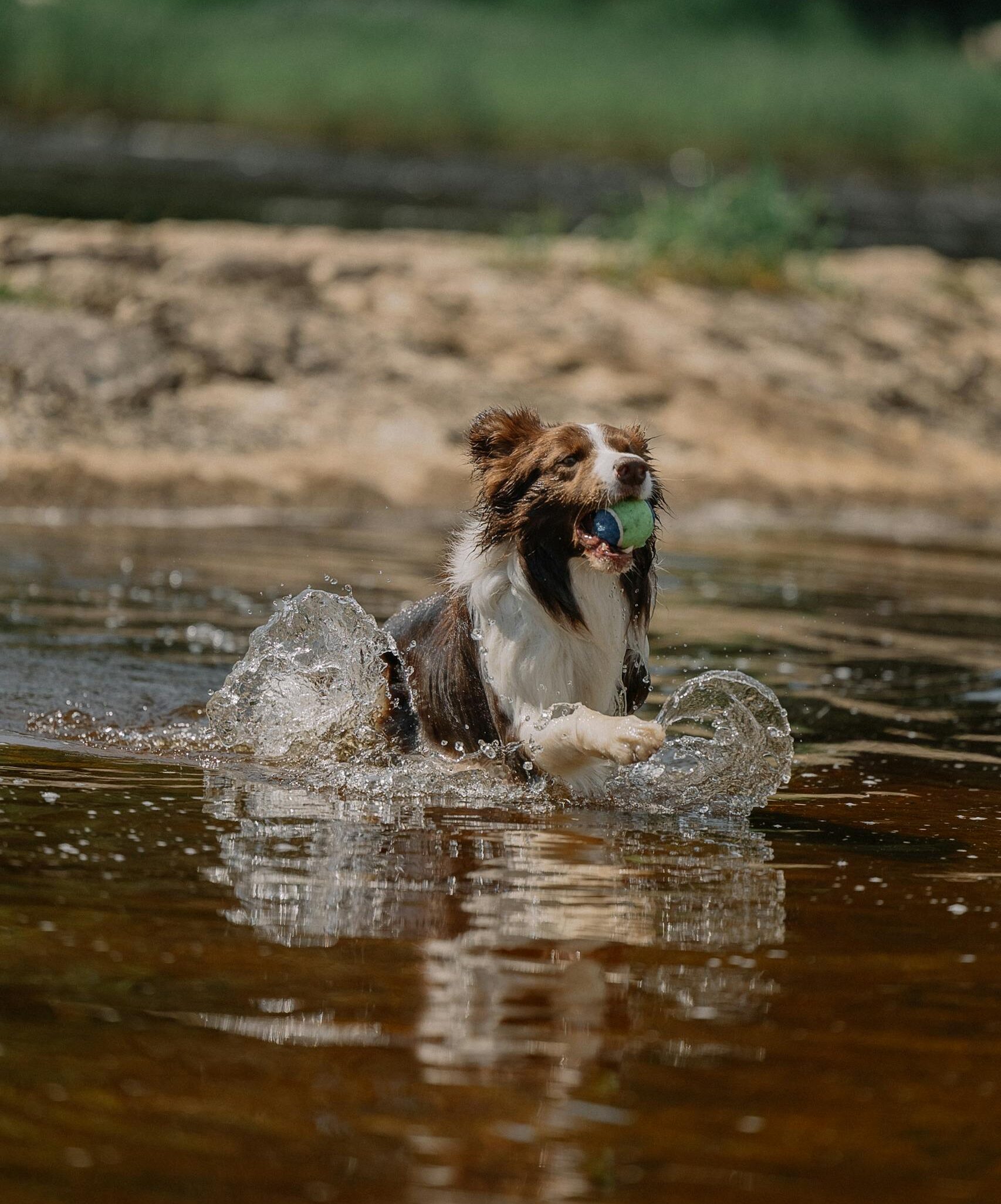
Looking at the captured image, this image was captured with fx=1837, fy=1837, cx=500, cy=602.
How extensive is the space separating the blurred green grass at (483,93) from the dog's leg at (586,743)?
2612 centimetres

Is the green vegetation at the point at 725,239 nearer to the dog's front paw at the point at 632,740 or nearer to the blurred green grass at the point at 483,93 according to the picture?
the dog's front paw at the point at 632,740

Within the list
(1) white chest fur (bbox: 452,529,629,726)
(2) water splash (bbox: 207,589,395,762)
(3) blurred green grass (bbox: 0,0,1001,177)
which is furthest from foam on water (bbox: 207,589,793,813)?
(3) blurred green grass (bbox: 0,0,1001,177)

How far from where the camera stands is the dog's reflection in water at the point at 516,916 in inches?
137

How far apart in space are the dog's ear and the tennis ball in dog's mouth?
0.45 meters

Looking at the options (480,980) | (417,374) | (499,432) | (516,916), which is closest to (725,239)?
(417,374)

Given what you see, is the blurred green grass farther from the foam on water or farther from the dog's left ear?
the dog's left ear

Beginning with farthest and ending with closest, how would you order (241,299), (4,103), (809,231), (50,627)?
1. (4,103)
2. (809,231)
3. (241,299)
4. (50,627)

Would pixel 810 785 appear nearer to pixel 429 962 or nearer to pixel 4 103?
pixel 429 962

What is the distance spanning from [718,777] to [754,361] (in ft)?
29.2

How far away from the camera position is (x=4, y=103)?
98.0 ft

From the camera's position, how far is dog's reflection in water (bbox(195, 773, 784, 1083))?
11.5 ft

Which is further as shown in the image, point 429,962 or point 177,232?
point 177,232

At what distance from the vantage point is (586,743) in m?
5.64

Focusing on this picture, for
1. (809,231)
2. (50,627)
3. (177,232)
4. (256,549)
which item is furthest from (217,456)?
(809,231)
